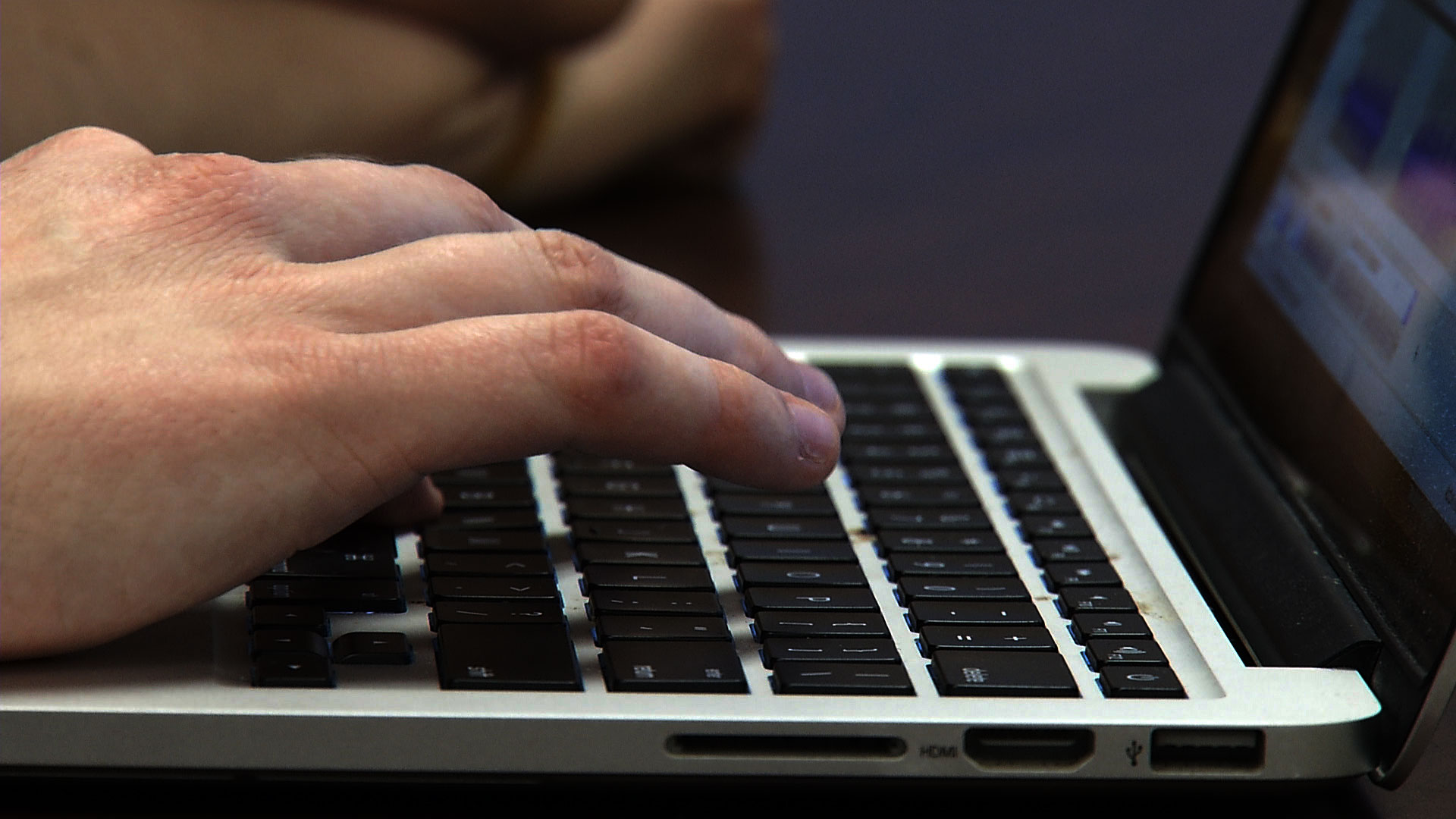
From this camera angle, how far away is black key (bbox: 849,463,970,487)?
58 cm

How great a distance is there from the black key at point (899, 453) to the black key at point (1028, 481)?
24mm

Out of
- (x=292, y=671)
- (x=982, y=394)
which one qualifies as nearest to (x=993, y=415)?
(x=982, y=394)

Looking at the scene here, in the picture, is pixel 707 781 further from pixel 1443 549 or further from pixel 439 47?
pixel 439 47

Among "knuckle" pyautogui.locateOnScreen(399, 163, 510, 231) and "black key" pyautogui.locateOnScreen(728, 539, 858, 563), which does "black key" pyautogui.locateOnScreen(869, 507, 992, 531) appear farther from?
"knuckle" pyautogui.locateOnScreen(399, 163, 510, 231)

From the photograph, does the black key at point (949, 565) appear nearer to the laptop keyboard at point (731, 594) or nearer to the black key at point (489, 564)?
the laptop keyboard at point (731, 594)

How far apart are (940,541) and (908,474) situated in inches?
2.7

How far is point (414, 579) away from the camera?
47 cm

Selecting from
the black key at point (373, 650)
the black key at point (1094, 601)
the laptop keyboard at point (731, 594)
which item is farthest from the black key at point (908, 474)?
the black key at point (373, 650)

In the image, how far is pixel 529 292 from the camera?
0.48 metres

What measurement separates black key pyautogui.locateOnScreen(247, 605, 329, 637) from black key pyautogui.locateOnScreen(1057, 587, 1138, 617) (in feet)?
0.70

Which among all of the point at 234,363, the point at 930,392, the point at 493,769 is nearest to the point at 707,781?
the point at 493,769

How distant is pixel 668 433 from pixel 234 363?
12 centimetres

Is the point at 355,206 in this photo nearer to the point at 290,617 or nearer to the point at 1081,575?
the point at 290,617

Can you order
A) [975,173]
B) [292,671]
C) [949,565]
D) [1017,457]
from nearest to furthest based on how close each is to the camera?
1. [292,671]
2. [949,565]
3. [1017,457]
4. [975,173]
